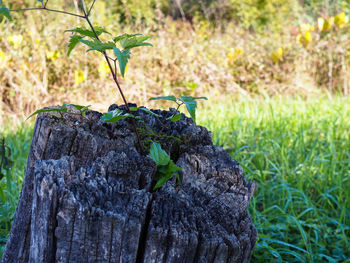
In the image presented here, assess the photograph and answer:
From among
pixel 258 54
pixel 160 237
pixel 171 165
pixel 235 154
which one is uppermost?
pixel 258 54

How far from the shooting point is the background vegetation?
2.38 metres

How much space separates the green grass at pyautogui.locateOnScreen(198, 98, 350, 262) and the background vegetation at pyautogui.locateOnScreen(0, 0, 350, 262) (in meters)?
0.01

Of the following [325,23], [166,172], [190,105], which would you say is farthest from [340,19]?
[166,172]

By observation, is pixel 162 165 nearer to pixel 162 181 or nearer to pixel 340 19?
pixel 162 181

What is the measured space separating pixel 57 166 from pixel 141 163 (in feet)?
0.78

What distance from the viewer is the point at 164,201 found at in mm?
1014

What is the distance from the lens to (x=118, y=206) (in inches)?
37.4

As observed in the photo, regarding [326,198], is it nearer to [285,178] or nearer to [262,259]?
[285,178]

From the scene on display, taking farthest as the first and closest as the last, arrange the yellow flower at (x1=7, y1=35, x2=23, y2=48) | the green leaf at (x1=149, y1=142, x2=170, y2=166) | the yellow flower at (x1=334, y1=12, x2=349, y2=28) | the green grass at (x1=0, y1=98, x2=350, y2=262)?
1. the yellow flower at (x1=334, y1=12, x2=349, y2=28)
2. the yellow flower at (x1=7, y1=35, x2=23, y2=48)
3. the green grass at (x1=0, y1=98, x2=350, y2=262)
4. the green leaf at (x1=149, y1=142, x2=170, y2=166)

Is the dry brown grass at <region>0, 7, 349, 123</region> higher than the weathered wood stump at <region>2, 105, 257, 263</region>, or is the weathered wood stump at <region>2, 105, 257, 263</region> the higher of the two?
the dry brown grass at <region>0, 7, 349, 123</region>

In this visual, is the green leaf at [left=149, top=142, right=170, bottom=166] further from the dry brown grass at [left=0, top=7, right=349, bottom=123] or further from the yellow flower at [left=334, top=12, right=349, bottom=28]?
the yellow flower at [left=334, top=12, right=349, bottom=28]

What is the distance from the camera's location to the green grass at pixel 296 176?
83.0 inches

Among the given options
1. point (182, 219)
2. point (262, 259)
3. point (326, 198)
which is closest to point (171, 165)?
point (182, 219)

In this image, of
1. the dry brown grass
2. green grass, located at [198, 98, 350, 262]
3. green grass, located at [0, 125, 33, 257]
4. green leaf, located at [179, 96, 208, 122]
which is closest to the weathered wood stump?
green leaf, located at [179, 96, 208, 122]
